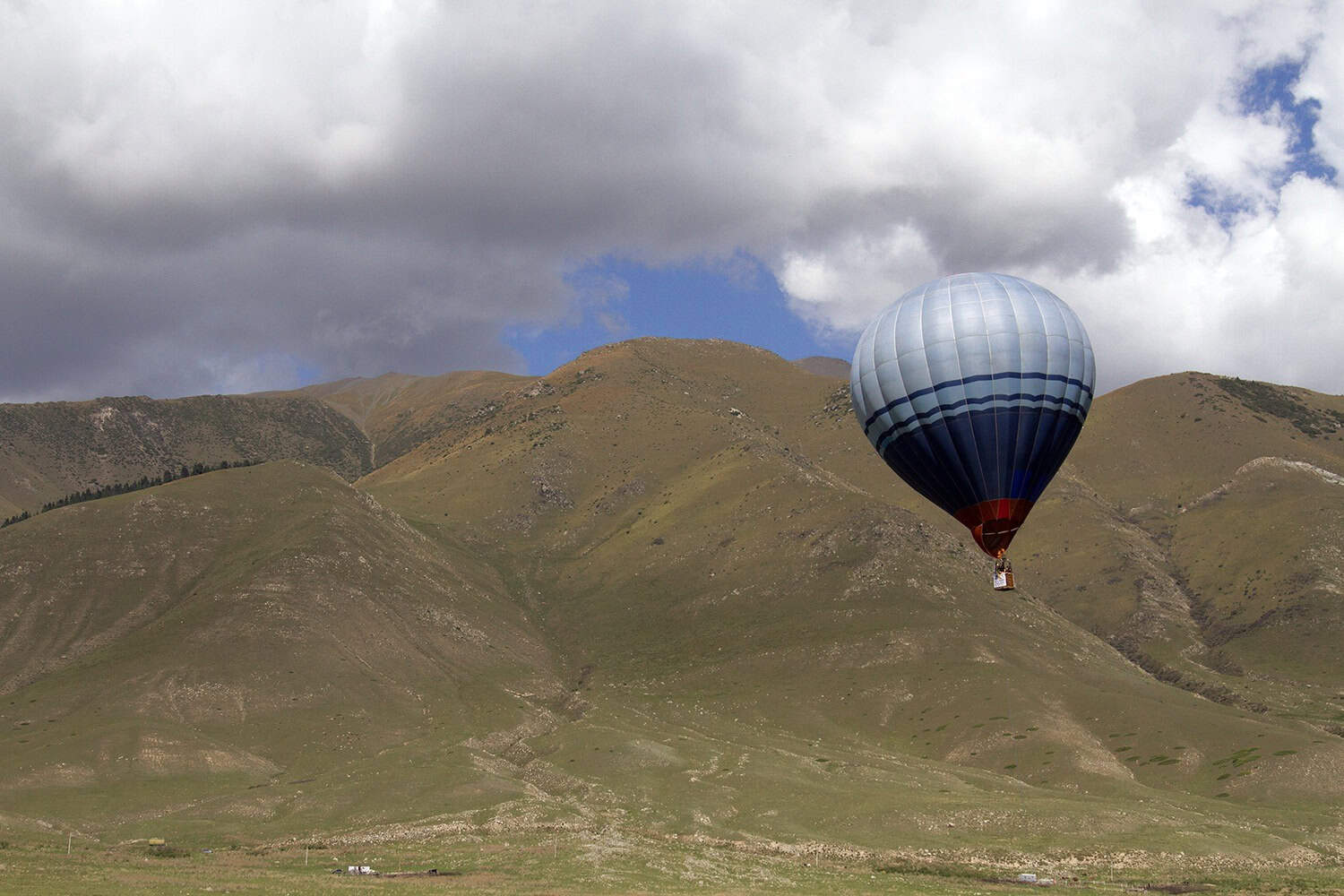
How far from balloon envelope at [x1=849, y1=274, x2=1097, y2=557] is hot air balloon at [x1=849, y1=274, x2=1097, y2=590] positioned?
0.16 ft

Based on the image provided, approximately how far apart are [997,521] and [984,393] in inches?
270

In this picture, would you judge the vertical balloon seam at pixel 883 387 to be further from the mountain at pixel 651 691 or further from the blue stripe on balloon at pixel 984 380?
the mountain at pixel 651 691

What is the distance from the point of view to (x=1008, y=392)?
62.8 m

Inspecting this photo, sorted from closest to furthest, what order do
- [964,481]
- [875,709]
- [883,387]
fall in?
[964,481], [883,387], [875,709]

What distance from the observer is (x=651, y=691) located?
497ft

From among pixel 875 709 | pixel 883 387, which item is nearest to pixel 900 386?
pixel 883 387

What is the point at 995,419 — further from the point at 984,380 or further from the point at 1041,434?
the point at 1041,434

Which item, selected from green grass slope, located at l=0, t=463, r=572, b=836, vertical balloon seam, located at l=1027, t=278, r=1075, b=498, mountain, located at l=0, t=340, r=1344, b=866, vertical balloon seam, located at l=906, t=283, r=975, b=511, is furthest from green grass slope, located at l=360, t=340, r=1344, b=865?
vertical balloon seam, located at l=1027, t=278, r=1075, b=498

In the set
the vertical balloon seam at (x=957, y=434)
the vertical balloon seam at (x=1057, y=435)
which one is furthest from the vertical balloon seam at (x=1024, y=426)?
the vertical balloon seam at (x=957, y=434)

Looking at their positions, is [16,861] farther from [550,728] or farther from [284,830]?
[550,728]

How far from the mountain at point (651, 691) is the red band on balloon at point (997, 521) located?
23.3m

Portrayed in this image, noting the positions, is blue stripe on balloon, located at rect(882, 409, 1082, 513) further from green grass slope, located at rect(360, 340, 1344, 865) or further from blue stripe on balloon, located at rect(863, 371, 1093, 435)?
green grass slope, located at rect(360, 340, 1344, 865)

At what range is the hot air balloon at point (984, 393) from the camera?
206ft

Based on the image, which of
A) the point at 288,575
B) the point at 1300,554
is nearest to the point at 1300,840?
the point at 288,575
